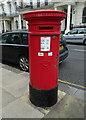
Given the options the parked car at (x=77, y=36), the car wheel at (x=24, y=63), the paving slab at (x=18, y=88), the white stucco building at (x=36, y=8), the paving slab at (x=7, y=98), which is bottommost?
the paving slab at (x=7, y=98)

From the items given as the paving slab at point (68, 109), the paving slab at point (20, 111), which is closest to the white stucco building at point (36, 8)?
the paving slab at point (68, 109)

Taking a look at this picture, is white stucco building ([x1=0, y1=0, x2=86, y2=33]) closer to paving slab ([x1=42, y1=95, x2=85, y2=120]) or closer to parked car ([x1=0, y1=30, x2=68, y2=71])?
parked car ([x1=0, y1=30, x2=68, y2=71])

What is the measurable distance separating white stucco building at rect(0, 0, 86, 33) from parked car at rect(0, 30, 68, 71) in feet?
51.3

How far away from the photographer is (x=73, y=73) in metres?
4.25

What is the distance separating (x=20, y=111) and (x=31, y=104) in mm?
299

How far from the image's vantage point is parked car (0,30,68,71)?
4.18 metres

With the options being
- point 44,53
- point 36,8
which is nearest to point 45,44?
point 44,53

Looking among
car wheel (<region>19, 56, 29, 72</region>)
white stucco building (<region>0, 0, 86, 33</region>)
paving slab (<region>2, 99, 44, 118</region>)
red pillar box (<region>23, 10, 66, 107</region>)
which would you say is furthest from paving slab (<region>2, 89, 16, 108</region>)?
white stucco building (<region>0, 0, 86, 33</region>)

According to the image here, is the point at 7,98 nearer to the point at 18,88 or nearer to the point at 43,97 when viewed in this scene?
the point at 18,88

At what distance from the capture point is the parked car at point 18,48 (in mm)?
4175

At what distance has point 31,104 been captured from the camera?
2455 millimetres

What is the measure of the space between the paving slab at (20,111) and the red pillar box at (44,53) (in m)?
0.18

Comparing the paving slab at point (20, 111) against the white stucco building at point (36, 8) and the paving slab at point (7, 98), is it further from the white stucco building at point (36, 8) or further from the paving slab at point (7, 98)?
the white stucco building at point (36, 8)

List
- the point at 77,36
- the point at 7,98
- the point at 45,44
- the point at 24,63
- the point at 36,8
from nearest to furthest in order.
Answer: the point at 45,44, the point at 7,98, the point at 24,63, the point at 77,36, the point at 36,8
